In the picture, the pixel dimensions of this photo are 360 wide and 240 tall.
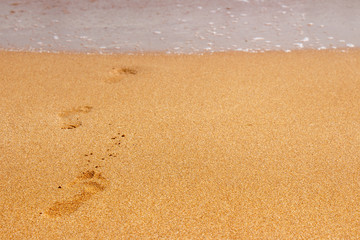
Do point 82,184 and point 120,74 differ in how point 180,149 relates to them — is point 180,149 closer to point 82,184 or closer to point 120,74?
point 82,184

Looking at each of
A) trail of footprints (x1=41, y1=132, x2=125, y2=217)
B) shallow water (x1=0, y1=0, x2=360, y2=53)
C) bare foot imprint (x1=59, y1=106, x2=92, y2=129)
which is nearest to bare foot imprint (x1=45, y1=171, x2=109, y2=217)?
trail of footprints (x1=41, y1=132, x2=125, y2=217)

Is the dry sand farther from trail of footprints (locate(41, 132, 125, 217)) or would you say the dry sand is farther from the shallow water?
the shallow water

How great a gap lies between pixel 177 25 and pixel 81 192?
2919mm

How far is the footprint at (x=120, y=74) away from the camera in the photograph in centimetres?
327

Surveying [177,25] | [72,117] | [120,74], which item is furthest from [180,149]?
[177,25]

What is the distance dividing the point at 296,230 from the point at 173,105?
1317 mm

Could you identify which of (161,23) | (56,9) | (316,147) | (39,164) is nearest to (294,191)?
(316,147)

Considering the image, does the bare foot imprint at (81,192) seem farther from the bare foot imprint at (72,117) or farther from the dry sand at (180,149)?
the bare foot imprint at (72,117)

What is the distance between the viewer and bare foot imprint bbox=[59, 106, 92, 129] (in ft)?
8.66

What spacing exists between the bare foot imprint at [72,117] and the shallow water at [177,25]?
4.04 feet

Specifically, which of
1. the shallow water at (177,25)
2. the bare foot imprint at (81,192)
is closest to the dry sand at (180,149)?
the bare foot imprint at (81,192)

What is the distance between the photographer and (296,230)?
187cm

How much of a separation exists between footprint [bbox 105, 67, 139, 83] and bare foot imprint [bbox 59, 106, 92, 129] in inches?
18.6

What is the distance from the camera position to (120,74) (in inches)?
133
